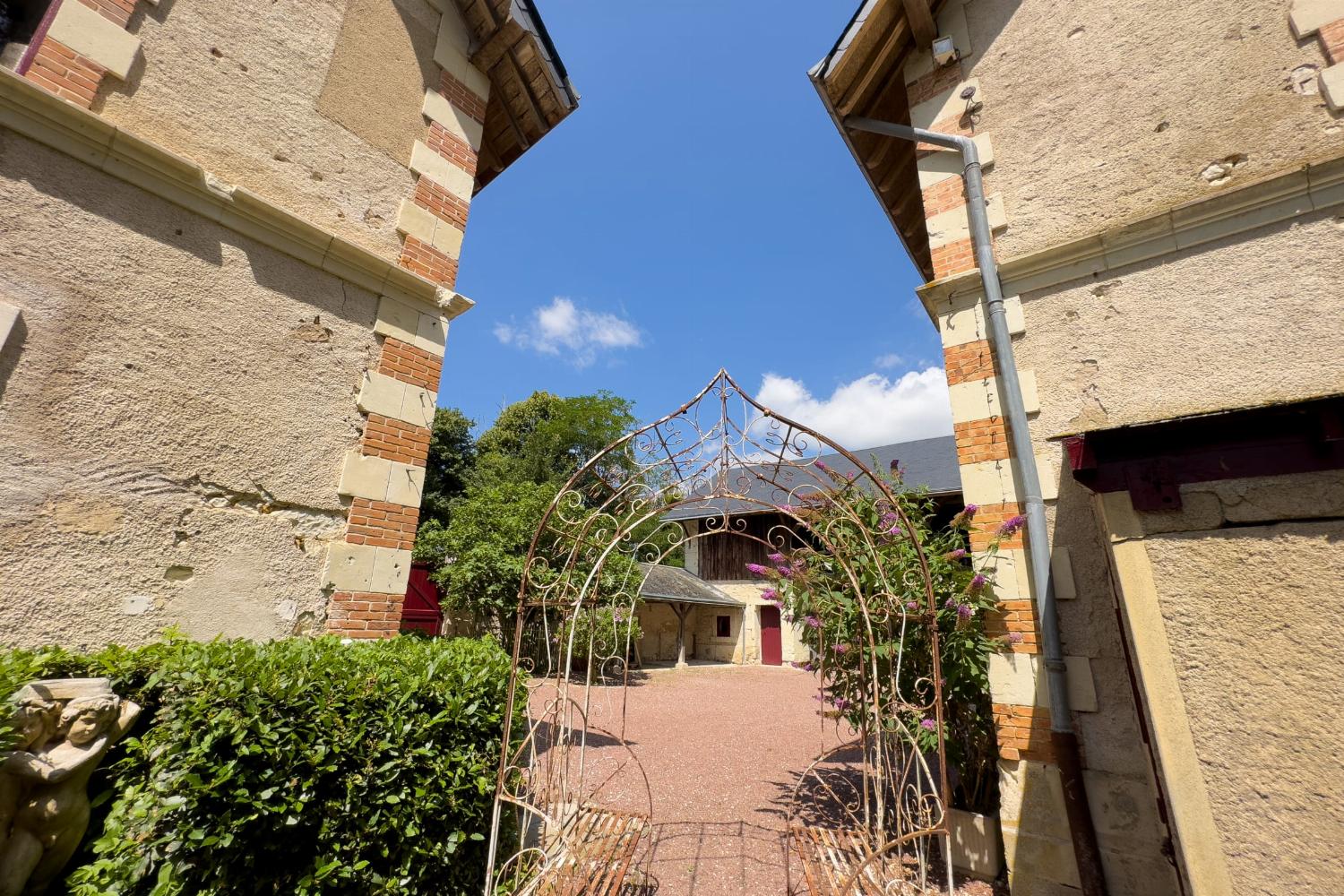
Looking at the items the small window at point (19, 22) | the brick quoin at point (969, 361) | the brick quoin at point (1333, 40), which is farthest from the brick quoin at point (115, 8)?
the brick quoin at point (1333, 40)

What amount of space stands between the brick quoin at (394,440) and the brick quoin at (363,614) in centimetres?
105

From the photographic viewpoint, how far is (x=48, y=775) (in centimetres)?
206

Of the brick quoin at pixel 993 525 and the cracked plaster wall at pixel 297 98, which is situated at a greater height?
the cracked plaster wall at pixel 297 98

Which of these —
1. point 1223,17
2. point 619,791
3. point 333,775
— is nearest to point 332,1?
point 333,775

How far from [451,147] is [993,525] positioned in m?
5.77

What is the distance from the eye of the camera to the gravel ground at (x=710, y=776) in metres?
3.82

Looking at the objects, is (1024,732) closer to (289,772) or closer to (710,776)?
(710,776)

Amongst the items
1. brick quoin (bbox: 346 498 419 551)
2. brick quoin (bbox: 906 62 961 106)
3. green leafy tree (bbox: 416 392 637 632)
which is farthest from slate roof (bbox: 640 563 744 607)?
brick quoin (bbox: 906 62 961 106)

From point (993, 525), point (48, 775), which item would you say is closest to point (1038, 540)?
point (993, 525)

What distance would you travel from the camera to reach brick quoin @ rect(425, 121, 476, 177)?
4.92 metres

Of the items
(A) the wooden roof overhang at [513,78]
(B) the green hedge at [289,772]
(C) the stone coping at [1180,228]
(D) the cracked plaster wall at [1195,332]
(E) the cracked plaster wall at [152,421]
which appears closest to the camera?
(B) the green hedge at [289,772]

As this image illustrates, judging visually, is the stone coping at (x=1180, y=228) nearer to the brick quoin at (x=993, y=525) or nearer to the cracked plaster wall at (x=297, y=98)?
the brick quoin at (x=993, y=525)

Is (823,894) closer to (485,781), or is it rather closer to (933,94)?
(485,781)

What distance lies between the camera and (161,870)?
216 centimetres
